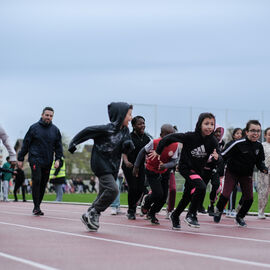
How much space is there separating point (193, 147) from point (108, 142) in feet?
4.60

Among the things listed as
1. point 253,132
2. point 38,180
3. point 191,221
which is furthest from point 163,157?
point 38,180

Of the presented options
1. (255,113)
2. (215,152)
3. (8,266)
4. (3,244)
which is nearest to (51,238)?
(3,244)

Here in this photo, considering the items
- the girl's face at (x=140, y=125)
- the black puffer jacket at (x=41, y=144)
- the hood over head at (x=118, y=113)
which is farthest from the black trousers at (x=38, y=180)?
the hood over head at (x=118, y=113)

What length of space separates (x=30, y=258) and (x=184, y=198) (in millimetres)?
4378

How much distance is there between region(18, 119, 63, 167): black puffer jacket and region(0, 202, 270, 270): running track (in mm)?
3076

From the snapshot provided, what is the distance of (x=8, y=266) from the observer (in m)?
5.80

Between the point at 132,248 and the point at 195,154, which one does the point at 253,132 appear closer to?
the point at 195,154

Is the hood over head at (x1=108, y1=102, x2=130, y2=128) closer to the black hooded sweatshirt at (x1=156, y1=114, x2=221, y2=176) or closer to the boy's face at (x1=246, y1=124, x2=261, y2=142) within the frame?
the black hooded sweatshirt at (x1=156, y1=114, x2=221, y2=176)

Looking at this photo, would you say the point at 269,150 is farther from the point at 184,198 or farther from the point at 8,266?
the point at 8,266

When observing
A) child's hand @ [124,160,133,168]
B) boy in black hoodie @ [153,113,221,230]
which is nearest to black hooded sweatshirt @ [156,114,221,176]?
boy in black hoodie @ [153,113,221,230]

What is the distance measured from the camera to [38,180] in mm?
13320

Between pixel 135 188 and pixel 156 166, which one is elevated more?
pixel 156 166

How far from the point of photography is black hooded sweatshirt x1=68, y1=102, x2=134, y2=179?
30.4 ft

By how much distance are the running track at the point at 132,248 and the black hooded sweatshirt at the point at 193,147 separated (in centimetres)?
98
